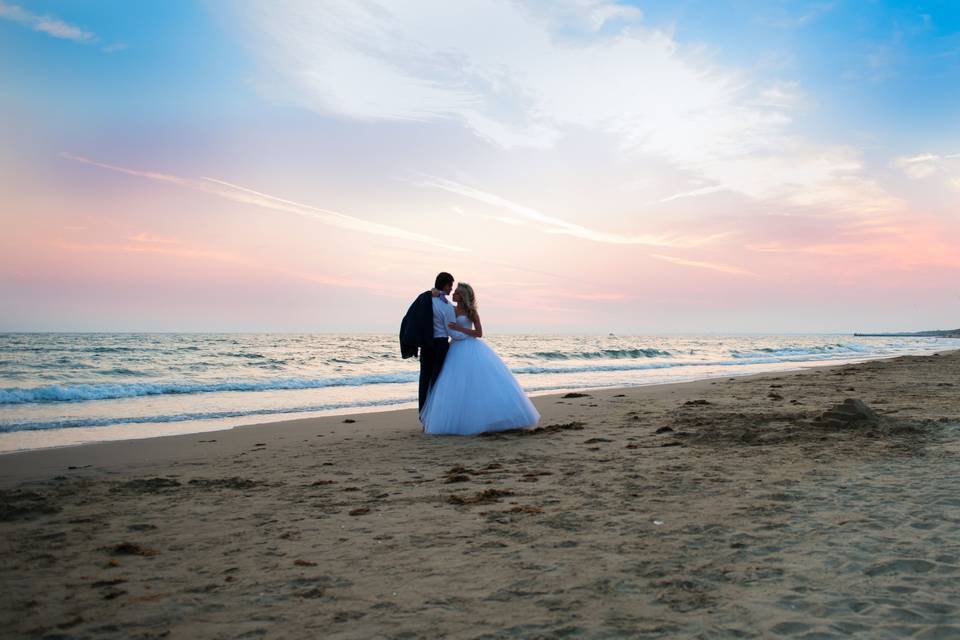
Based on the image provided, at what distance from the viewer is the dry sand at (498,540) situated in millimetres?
2801

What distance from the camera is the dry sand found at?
2.80m

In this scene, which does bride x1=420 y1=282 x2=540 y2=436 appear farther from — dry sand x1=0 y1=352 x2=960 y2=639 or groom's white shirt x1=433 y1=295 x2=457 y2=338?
dry sand x1=0 y1=352 x2=960 y2=639

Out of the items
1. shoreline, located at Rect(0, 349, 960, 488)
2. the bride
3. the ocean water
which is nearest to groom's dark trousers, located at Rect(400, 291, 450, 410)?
the bride

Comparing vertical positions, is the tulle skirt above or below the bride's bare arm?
below

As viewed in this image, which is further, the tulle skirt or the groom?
the groom

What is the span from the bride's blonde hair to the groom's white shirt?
0.26 meters

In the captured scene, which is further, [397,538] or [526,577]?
[397,538]

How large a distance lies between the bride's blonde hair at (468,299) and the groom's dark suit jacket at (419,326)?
0.45 m

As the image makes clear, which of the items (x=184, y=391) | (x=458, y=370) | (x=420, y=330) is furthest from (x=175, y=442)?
(x=184, y=391)

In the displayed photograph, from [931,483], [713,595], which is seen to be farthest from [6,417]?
[931,483]

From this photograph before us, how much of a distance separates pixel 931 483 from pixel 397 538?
14.6 feet

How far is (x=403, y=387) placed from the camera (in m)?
18.3

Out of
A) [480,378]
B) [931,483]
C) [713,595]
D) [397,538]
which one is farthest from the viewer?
[480,378]

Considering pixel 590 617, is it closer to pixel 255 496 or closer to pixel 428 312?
pixel 255 496
